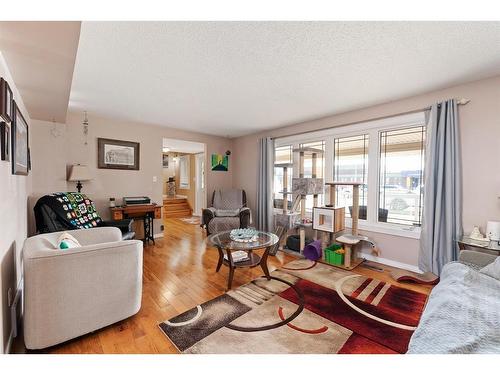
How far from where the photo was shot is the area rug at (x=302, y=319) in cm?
161

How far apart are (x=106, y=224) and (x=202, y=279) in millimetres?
1673

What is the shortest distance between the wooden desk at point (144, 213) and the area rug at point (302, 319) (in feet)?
7.71

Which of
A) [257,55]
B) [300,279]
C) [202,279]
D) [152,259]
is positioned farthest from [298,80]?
[152,259]

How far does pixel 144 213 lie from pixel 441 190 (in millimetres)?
4344

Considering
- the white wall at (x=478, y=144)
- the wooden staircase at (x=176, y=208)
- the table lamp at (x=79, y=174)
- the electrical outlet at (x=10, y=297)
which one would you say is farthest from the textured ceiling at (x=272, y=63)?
the wooden staircase at (x=176, y=208)

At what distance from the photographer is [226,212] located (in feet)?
15.0

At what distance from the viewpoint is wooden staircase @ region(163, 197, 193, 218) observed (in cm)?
700

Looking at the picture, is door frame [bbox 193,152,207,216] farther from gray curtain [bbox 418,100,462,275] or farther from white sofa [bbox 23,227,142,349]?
gray curtain [bbox 418,100,462,275]

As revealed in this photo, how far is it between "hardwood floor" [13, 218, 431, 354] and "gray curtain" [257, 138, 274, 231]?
104cm

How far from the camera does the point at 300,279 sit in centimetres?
269

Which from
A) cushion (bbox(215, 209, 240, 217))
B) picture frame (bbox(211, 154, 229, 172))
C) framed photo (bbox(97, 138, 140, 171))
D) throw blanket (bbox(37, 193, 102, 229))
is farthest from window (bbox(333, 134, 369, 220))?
throw blanket (bbox(37, 193, 102, 229))

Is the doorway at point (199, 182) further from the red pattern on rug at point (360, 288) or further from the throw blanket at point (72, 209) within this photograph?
the red pattern on rug at point (360, 288)
